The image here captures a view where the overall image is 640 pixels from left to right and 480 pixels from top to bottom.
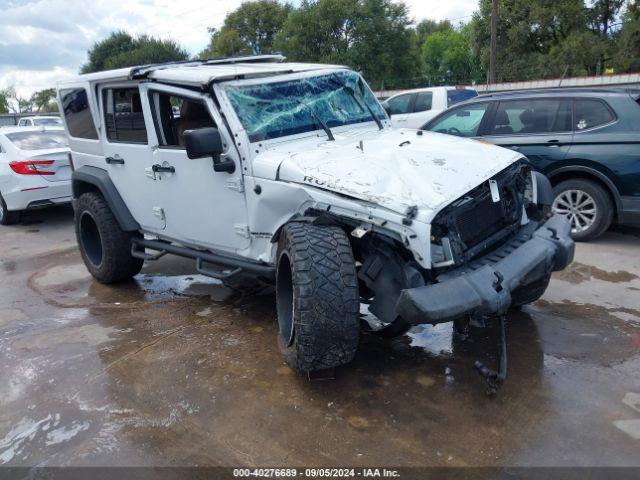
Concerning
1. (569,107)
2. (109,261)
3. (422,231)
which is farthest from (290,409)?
(569,107)

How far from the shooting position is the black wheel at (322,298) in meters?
3.10

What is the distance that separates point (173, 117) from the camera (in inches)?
185

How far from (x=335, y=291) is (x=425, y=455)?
997mm

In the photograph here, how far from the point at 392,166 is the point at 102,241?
3.22 metres

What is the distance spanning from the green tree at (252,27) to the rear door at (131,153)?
133 feet

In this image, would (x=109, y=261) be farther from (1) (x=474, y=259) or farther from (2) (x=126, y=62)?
(2) (x=126, y=62)

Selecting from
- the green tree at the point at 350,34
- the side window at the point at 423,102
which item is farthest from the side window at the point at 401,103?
the green tree at the point at 350,34

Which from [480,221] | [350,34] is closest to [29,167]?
[480,221]

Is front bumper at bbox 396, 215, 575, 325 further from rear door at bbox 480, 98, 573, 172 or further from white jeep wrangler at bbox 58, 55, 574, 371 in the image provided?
rear door at bbox 480, 98, 573, 172

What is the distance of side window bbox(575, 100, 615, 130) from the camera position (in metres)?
6.14

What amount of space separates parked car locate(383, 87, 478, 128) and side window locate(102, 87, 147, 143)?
8.63m

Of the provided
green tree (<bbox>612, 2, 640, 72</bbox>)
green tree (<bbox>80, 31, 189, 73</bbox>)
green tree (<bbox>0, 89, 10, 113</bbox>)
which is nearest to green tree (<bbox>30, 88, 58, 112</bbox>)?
green tree (<bbox>0, 89, 10, 113</bbox>)

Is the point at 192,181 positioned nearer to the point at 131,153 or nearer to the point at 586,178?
the point at 131,153

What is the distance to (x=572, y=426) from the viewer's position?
3.00 metres
